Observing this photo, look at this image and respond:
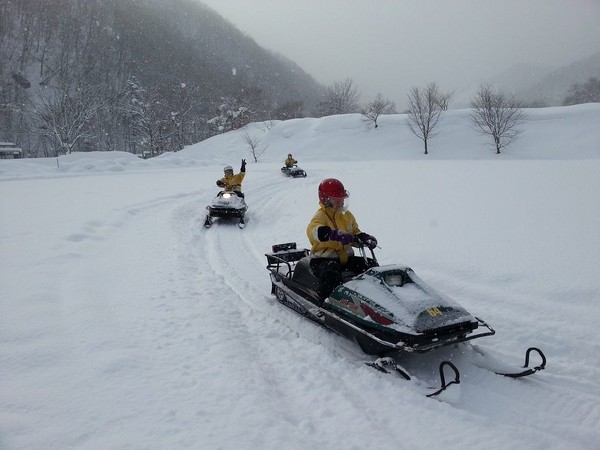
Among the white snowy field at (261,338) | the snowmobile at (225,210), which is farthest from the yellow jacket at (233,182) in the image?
the white snowy field at (261,338)

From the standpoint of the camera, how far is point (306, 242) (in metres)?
9.13

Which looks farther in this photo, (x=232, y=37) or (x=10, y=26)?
(x=232, y=37)

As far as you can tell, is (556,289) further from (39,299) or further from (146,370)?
(39,299)

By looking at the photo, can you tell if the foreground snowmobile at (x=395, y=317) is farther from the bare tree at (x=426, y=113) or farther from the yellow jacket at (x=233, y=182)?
the bare tree at (x=426, y=113)

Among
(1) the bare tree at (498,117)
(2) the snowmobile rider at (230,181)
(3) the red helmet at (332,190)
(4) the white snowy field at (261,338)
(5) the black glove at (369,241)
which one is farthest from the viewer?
(1) the bare tree at (498,117)

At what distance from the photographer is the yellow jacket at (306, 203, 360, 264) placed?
5.00m

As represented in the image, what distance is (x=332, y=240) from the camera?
4.84m

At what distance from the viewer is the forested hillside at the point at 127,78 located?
2507 inches

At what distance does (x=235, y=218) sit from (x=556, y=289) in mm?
8337

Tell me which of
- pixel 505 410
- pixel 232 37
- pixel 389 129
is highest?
pixel 232 37

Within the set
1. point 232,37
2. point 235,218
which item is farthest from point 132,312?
point 232,37

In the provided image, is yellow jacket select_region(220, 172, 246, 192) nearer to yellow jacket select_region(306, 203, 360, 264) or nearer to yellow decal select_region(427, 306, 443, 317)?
yellow jacket select_region(306, 203, 360, 264)

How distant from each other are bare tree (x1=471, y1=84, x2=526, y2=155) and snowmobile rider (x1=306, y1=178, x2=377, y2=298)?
37557 mm

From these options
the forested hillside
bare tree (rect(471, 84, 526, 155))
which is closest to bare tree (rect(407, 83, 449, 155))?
bare tree (rect(471, 84, 526, 155))
